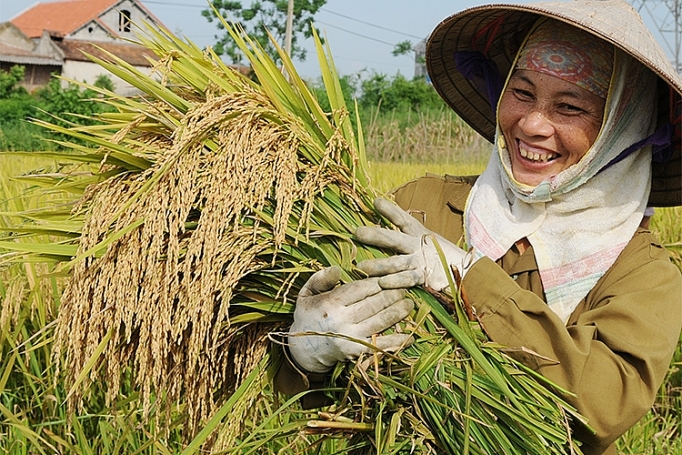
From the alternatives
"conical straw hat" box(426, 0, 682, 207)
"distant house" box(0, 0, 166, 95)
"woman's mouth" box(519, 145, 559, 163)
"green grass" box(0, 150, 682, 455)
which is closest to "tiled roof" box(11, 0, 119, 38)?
"distant house" box(0, 0, 166, 95)

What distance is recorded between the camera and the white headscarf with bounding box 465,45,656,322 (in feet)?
5.93

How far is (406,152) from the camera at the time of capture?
1023 cm

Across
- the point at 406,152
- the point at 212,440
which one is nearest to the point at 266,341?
the point at 212,440

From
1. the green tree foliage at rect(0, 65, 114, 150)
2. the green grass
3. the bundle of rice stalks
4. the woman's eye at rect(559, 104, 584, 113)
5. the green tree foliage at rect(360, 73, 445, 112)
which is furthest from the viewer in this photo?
the green tree foliage at rect(360, 73, 445, 112)

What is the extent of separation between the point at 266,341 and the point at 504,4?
1.03 m

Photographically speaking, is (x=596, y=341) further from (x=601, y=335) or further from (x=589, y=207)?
(x=589, y=207)

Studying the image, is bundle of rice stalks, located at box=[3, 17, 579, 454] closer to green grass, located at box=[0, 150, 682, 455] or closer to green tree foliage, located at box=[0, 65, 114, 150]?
green grass, located at box=[0, 150, 682, 455]

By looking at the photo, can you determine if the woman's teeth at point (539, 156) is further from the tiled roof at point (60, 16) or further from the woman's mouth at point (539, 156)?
the tiled roof at point (60, 16)

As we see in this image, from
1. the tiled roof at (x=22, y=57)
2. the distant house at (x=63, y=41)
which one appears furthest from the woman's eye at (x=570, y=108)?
the tiled roof at (x=22, y=57)

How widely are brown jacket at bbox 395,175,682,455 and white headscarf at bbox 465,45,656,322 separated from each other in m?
0.10

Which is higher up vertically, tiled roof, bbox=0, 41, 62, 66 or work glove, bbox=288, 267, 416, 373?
tiled roof, bbox=0, 41, 62, 66

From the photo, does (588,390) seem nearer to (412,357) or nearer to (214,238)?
(412,357)

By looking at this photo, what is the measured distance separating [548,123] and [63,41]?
137 feet

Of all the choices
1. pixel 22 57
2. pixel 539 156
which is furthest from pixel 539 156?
pixel 22 57
